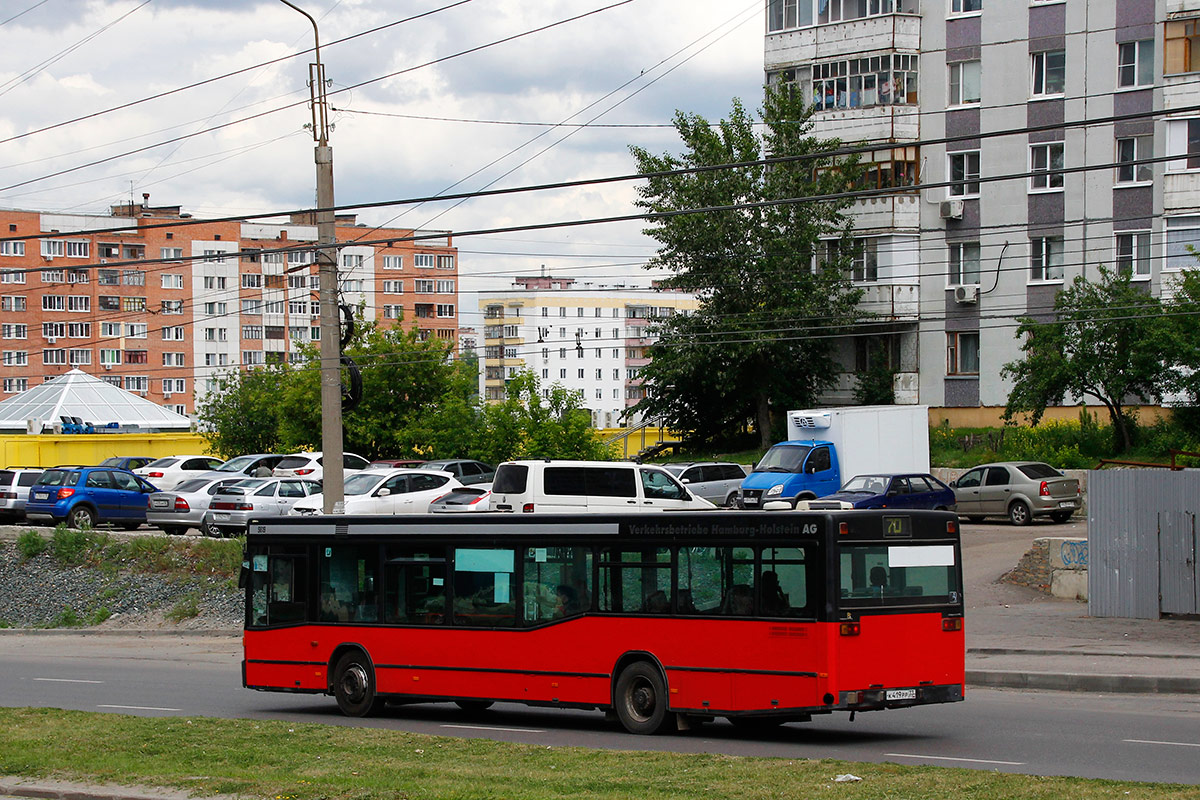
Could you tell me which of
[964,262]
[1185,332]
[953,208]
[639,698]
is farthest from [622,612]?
[964,262]

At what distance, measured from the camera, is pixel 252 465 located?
44719mm

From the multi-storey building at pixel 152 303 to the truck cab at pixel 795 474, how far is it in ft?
229

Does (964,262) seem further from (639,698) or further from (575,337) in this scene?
(575,337)

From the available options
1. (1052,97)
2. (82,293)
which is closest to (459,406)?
(1052,97)

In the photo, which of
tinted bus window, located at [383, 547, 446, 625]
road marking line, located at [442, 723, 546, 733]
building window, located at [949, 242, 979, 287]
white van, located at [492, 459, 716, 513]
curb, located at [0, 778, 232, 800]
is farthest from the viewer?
building window, located at [949, 242, 979, 287]

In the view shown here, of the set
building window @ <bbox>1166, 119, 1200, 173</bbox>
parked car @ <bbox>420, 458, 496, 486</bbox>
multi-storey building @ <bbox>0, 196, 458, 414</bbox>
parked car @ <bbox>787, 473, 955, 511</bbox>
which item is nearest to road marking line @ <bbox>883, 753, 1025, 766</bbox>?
Answer: parked car @ <bbox>787, 473, 955, 511</bbox>

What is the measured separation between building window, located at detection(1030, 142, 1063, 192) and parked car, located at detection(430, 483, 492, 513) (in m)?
24.2

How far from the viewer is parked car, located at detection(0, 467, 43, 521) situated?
4178 centimetres

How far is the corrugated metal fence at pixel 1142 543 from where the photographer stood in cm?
2217

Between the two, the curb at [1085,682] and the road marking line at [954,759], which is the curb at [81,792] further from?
the curb at [1085,682]

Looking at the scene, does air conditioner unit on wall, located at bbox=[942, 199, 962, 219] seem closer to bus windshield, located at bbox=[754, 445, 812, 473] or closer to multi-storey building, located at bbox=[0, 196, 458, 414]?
bus windshield, located at bbox=[754, 445, 812, 473]

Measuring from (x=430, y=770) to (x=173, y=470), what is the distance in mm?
37317

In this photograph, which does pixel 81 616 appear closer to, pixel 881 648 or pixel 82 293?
pixel 881 648

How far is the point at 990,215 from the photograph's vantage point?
4900 centimetres
